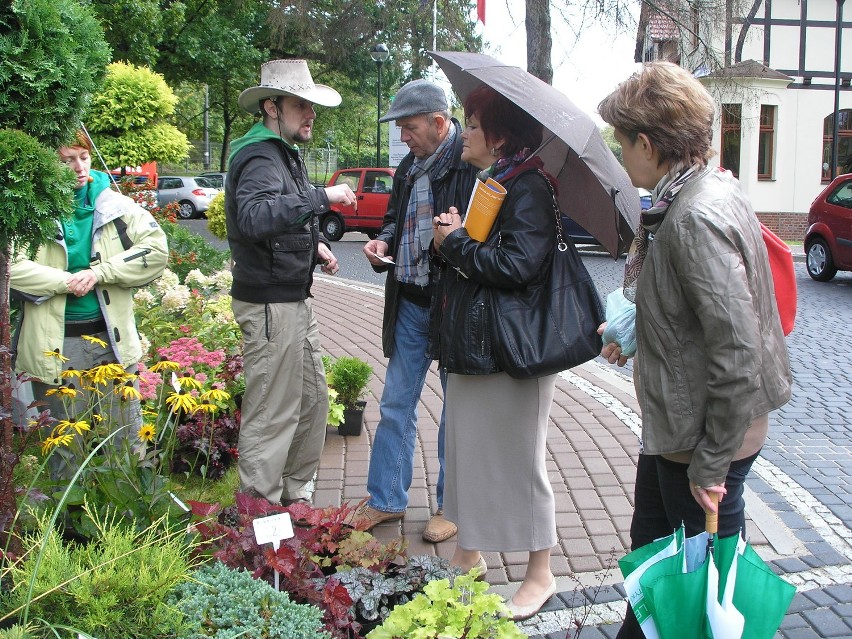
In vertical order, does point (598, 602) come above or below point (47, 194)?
below

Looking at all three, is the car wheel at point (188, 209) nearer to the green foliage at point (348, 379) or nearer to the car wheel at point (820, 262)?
the car wheel at point (820, 262)

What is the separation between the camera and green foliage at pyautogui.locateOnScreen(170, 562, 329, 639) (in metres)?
2.41

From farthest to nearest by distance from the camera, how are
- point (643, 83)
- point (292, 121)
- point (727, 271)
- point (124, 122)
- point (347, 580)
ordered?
1. point (124, 122)
2. point (292, 121)
3. point (347, 580)
4. point (643, 83)
5. point (727, 271)

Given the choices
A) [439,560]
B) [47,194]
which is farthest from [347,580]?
[47,194]

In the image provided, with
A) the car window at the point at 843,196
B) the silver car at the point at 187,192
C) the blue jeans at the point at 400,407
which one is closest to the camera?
the blue jeans at the point at 400,407

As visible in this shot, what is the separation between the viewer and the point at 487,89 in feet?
10.5

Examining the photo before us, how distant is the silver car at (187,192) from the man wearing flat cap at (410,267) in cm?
2674

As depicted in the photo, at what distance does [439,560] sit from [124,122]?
4.56m

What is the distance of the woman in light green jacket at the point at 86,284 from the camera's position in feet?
11.7

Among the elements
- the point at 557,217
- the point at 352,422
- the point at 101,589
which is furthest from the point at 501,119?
the point at 352,422

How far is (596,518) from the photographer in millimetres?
4293

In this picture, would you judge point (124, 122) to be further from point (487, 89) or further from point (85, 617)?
point (85, 617)

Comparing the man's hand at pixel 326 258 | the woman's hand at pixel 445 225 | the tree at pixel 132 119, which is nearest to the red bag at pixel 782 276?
the woman's hand at pixel 445 225

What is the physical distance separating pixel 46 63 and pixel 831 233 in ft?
45.9
